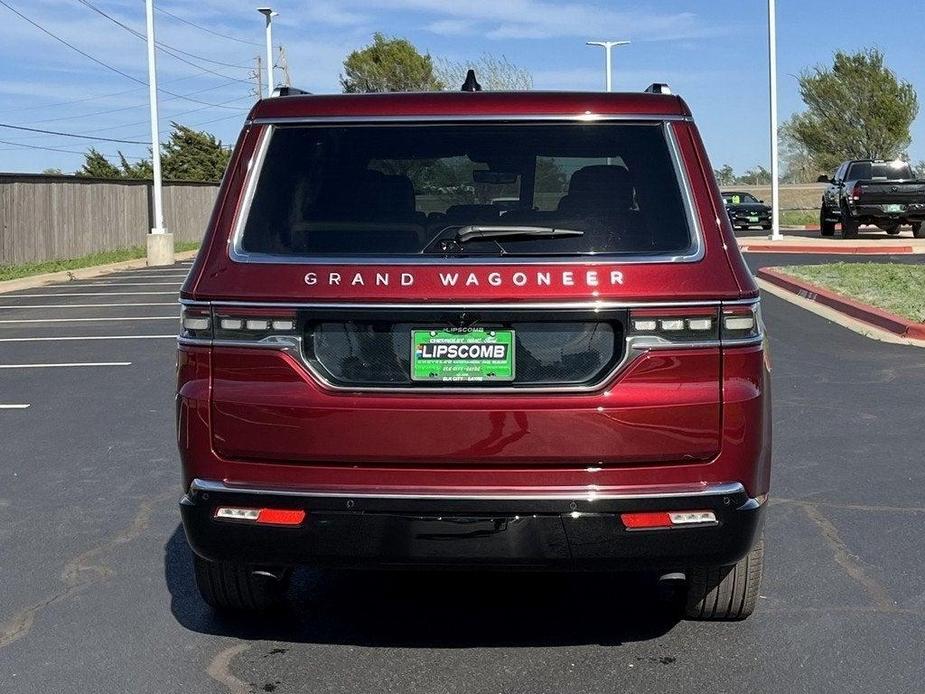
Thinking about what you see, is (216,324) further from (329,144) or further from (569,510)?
(569,510)

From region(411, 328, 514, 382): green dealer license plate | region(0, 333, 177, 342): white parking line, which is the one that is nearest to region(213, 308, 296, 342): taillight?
region(411, 328, 514, 382): green dealer license plate

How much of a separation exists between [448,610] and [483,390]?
4.30 ft

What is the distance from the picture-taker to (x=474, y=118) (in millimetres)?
4105

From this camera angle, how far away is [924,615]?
15.1 ft

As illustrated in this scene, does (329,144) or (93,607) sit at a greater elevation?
(329,144)

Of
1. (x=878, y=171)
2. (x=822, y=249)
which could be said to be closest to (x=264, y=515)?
(x=822, y=249)

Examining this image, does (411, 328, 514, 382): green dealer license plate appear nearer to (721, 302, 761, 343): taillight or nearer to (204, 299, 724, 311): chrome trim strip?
(204, 299, 724, 311): chrome trim strip

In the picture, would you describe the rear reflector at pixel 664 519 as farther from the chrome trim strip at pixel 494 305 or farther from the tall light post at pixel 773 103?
the tall light post at pixel 773 103

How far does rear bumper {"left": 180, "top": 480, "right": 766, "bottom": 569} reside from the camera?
12.4 feet

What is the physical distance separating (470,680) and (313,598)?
1063 mm

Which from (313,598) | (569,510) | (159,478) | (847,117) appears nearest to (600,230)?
(569,510)

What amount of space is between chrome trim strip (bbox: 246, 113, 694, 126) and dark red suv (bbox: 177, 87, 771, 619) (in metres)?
0.19

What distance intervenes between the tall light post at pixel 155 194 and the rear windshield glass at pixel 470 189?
26229 millimetres

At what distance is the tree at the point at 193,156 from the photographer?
7331 cm
